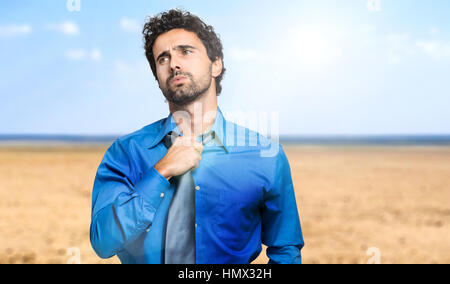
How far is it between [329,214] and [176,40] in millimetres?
6219

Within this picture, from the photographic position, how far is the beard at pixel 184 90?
2.12 meters

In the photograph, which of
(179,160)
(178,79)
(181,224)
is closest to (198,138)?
(179,160)

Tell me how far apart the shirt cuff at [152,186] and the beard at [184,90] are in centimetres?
45

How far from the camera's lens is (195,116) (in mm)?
2158

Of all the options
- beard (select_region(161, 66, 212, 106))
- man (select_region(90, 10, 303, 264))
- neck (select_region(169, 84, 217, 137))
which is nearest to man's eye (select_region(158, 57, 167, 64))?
man (select_region(90, 10, 303, 264))

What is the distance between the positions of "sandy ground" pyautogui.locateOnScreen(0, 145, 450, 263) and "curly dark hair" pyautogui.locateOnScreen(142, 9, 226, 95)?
170cm

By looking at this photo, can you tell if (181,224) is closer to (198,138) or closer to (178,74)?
(198,138)

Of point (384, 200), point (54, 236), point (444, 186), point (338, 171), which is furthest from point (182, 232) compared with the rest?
point (338, 171)

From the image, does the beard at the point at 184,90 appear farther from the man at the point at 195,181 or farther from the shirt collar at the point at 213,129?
the shirt collar at the point at 213,129

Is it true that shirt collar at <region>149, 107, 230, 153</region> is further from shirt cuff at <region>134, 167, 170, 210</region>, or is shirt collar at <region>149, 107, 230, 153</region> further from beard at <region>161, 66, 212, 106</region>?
shirt cuff at <region>134, 167, 170, 210</region>

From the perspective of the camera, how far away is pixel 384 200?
8.70m
